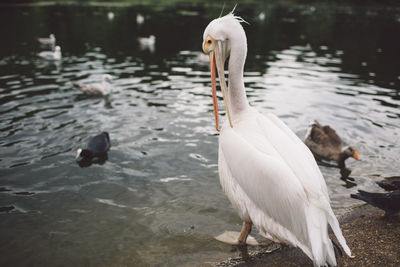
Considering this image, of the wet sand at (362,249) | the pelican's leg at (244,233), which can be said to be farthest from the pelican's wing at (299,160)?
the pelican's leg at (244,233)

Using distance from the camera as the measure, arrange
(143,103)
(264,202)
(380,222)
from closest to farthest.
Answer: (264,202), (380,222), (143,103)

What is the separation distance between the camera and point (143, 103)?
816 cm

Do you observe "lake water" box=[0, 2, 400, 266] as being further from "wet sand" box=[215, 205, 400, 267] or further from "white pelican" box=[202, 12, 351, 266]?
"white pelican" box=[202, 12, 351, 266]

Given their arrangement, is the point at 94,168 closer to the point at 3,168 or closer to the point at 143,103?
the point at 3,168

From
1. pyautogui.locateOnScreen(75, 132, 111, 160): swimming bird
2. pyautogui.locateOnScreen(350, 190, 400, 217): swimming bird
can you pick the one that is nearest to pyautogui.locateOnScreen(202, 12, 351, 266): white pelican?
pyautogui.locateOnScreen(350, 190, 400, 217): swimming bird

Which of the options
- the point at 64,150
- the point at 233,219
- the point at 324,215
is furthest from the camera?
the point at 64,150

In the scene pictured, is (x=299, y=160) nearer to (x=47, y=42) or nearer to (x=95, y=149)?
(x=95, y=149)

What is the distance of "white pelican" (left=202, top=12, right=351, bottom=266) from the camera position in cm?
254

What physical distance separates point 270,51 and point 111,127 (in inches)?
466

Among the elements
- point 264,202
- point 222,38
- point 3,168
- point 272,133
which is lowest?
point 3,168

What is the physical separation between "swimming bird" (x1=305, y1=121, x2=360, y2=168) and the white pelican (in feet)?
9.14

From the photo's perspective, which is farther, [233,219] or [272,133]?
[233,219]

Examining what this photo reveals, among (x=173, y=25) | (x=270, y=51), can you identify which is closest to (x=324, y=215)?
(x=270, y=51)

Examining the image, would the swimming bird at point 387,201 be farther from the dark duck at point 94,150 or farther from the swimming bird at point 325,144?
the dark duck at point 94,150
